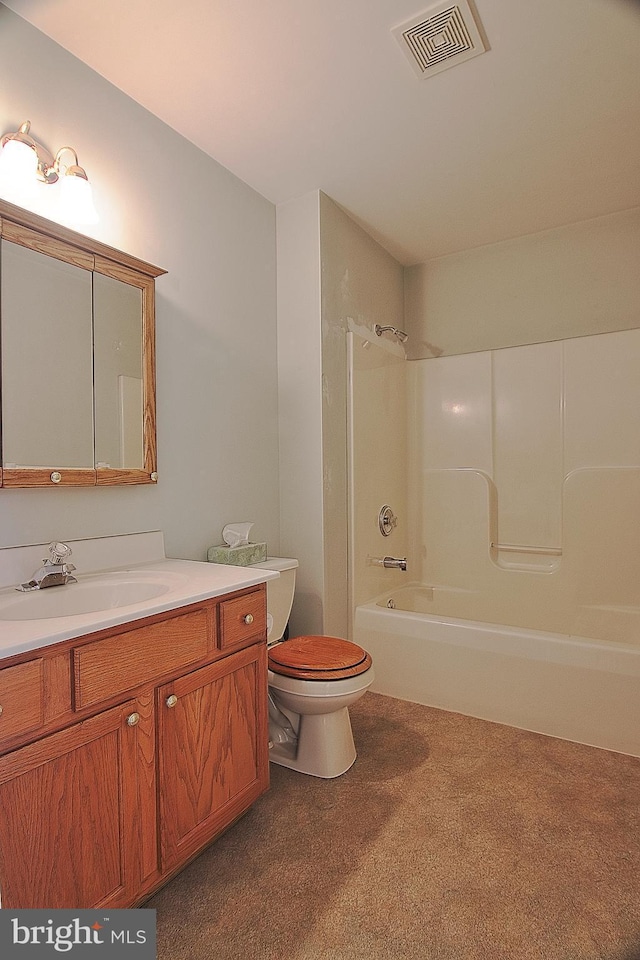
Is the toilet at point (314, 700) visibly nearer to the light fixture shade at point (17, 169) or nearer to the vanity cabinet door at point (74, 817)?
the vanity cabinet door at point (74, 817)

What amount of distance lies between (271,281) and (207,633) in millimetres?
1849

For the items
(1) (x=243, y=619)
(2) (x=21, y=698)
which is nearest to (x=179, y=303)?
(1) (x=243, y=619)

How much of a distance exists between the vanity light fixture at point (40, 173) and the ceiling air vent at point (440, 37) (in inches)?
42.9

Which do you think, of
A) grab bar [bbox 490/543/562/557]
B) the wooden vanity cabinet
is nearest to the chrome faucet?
the wooden vanity cabinet

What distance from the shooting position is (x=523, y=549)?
3230 millimetres

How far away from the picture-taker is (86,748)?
1235mm

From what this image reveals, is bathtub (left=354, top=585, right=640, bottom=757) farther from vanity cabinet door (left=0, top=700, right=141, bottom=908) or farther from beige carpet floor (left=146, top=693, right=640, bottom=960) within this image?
vanity cabinet door (left=0, top=700, right=141, bottom=908)

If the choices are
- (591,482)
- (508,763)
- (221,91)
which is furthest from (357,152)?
(508,763)

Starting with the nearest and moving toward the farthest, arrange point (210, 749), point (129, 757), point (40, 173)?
point (129, 757) → point (210, 749) → point (40, 173)

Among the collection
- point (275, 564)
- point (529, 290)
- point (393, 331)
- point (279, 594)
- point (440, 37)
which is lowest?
A: point (279, 594)

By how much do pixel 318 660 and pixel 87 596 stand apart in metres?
0.86

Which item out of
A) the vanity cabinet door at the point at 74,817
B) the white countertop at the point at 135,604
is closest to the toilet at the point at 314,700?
the white countertop at the point at 135,604

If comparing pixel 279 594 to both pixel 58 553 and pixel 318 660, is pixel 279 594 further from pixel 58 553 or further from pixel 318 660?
pixel 58 553

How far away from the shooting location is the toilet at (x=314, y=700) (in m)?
1.98
